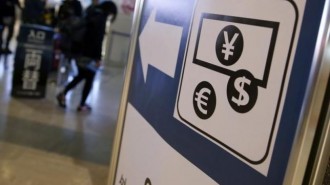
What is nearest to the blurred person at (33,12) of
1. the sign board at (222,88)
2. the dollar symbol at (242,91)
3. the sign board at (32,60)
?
the sign board at (32,60)

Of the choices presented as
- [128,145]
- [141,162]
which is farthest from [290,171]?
[128,145]

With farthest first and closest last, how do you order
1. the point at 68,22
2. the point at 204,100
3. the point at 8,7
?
the point at 8,7, the point at 68,22, the point at 204,100

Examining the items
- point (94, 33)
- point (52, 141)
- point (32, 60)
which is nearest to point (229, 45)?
point (52, 141)

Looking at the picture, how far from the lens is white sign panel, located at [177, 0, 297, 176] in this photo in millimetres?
798

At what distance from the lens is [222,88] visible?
3.08 feet

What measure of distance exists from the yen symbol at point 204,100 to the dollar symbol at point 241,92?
9 cm

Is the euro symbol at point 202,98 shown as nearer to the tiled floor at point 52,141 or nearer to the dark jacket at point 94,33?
the tiled floor at point 52,141

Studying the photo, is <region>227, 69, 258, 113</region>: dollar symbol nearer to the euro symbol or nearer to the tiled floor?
the euro symbol

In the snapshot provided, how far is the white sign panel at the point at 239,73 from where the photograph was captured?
31.4 inches

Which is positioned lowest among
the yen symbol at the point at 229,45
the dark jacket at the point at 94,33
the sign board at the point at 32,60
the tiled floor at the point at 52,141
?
the tiled floor at the point at 52,141

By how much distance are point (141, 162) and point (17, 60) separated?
4.52 m

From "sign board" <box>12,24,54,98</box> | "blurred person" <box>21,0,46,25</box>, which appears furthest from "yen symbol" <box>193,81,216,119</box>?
"blurred person" <box>21,0,46,25</box>

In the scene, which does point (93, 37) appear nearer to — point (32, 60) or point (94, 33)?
point (94, 33)

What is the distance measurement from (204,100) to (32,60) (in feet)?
16.0
